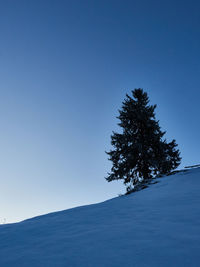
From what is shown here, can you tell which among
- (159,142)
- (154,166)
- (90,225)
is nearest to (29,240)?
(90,225)

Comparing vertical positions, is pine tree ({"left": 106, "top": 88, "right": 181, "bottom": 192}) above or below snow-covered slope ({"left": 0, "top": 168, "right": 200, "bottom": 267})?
above

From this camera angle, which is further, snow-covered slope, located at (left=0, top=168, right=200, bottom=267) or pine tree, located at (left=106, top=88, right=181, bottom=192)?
pine tree, located at (left=106, top=88, right=181, bottom=192)

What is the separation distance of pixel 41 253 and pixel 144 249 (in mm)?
1082

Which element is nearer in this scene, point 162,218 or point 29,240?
point 29,240

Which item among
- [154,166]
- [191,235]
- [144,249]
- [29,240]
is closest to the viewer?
[144,249]

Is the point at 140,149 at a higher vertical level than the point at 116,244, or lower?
higher

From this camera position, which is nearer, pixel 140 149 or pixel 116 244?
pixel 116 244

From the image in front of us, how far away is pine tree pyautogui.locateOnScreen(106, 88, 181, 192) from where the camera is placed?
13.3 meters

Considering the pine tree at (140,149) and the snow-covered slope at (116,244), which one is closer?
the snow-covered slope at (116,244)

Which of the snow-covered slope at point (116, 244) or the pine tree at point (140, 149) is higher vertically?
the pine tree at point (140, 149)

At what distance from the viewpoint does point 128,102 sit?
1576 cm

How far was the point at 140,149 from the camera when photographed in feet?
42.7

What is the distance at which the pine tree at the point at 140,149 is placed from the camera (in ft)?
43.8

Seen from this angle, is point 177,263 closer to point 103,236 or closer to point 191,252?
point 191,252
